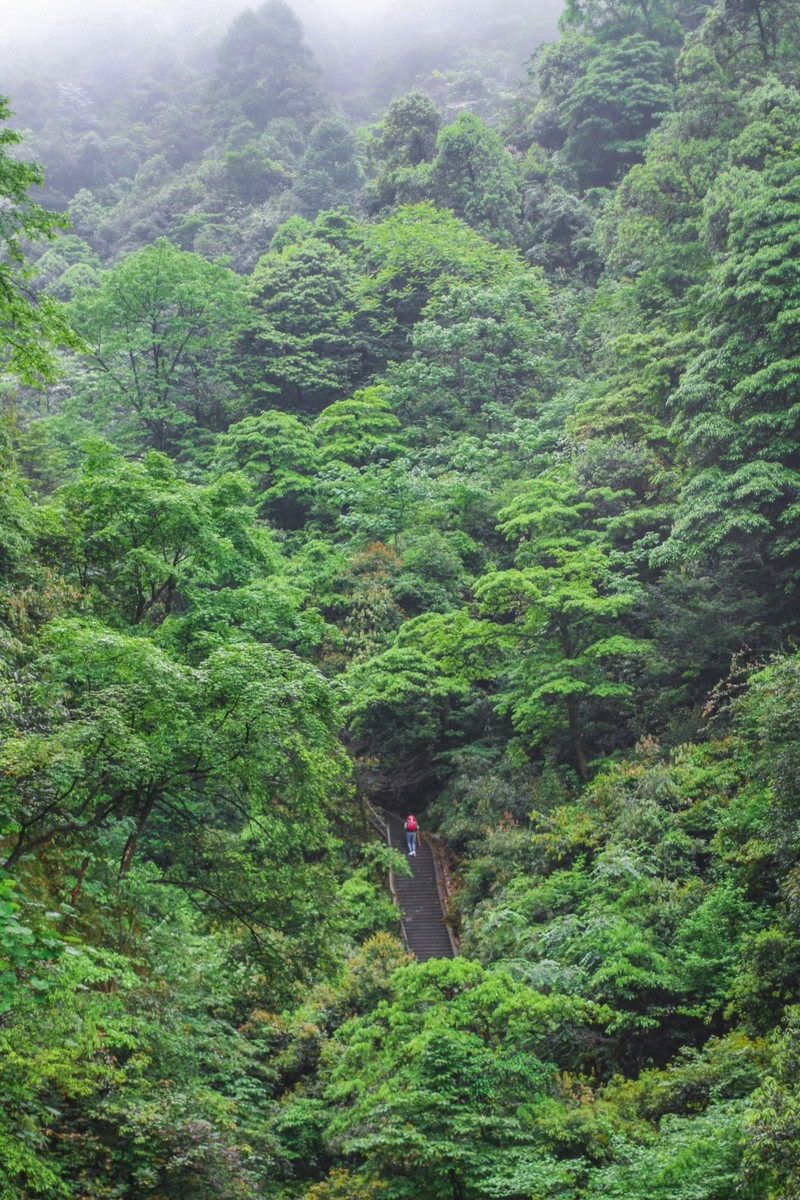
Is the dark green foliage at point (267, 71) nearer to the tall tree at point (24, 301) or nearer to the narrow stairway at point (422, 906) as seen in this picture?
the narrow stairway at point (422, 906)

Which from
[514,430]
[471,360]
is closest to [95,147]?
[471,360]

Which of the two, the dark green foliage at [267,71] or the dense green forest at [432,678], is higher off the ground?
the dark green foliage at [267,71]

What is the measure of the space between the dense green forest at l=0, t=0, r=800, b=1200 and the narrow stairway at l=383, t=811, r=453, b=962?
1.76 feet

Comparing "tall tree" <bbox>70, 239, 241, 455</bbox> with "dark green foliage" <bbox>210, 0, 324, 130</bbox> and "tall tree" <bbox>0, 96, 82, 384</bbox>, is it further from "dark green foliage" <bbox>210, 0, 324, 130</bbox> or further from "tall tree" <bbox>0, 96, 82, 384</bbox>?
"dark green foliage" <bbox>210, 0, 324, 130</bbox>

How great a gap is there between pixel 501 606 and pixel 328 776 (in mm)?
8897

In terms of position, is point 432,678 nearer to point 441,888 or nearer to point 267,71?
point 441,888

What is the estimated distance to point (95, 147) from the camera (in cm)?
5716

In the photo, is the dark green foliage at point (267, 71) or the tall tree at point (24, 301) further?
the dark green foliage at point (267, 71)

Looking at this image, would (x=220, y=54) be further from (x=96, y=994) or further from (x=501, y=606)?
(x=96, y=994)

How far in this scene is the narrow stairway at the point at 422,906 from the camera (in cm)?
1544

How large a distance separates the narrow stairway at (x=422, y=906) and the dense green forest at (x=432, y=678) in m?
0.54

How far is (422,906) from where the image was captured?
656 inches

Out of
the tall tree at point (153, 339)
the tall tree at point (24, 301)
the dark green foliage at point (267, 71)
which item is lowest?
the tall tree at point (24, 301)

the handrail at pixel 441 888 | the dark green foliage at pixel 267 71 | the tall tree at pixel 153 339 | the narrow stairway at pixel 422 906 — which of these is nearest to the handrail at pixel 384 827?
the narrow stairway at pixel 422 906
